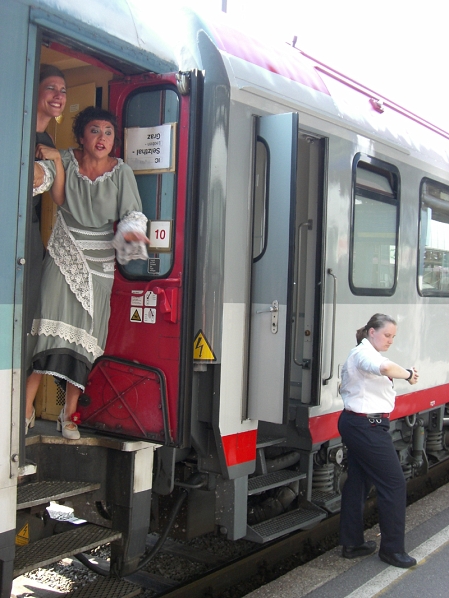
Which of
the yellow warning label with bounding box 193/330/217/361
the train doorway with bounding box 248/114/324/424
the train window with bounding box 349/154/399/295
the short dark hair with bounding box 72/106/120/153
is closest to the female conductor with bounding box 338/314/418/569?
the train window with bounding box 349/154/399/295

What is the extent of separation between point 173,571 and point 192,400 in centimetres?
167

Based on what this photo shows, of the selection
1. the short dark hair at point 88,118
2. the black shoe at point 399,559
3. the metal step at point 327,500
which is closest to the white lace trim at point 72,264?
the short dark hair at point 88,118

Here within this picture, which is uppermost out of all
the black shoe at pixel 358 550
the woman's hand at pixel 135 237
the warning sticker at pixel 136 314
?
the woman's hand at pixel 135 237

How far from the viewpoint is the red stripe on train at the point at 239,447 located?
3.91 meters

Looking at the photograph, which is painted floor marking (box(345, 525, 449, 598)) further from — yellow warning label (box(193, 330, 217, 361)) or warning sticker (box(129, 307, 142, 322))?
warning sticker (box(129, 307, 142, 322))

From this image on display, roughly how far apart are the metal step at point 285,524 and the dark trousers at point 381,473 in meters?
0.26

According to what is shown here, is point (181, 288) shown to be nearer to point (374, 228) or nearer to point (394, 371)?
point (394, 371)

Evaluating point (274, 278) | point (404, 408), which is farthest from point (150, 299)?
point (404, 408)

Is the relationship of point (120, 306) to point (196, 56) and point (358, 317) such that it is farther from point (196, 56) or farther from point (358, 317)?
point (358, 317)

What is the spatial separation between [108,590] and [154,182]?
2.18 m

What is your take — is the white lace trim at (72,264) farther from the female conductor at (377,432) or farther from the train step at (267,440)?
the female conductor at (377,432)

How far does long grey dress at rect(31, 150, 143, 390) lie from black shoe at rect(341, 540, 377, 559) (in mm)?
2363

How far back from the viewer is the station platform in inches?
166

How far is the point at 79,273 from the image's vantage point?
3562 mm
